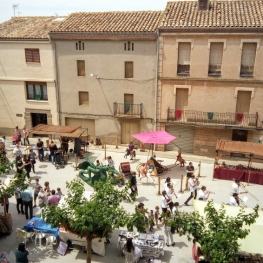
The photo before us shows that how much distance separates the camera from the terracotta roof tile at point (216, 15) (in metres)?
20.0

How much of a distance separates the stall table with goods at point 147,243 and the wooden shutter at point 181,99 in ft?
40.8

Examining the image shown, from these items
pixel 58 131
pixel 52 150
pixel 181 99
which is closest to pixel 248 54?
pixel 181 99

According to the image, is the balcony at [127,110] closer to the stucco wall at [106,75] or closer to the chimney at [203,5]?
the stucco wall at [106,75]

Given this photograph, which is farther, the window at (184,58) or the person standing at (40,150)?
the window at (184,58)

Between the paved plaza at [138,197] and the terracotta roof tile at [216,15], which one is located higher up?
the terracotta roof tile at [216,15]

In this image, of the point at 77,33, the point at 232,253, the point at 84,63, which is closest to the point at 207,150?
the point at 84,63

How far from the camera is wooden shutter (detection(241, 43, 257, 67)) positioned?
2011 cm

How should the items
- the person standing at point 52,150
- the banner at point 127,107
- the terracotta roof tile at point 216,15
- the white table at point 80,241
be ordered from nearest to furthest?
1. the white table at point 80,241
2. the terracotta roof tile at point 216,15
3. the person standing at point 52,150
4. the banner at point 127,107

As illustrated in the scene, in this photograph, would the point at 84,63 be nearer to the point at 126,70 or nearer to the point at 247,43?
the point at 126,70

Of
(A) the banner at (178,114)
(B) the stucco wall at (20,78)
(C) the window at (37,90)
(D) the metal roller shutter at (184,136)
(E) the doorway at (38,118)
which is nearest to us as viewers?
(A) the banner at (178,114)

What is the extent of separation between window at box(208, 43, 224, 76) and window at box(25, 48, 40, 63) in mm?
13429

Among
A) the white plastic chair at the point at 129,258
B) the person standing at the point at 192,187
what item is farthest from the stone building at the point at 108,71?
the white plastic chair at the point at 129,258

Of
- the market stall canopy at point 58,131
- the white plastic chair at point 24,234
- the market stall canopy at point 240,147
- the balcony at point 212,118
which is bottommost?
the white plastic chair at point 24,234

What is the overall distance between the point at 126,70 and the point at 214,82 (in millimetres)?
6562
